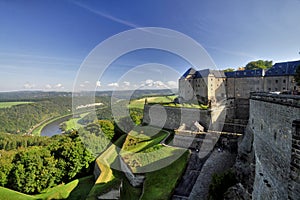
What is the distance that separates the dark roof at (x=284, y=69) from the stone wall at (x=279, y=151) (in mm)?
22043

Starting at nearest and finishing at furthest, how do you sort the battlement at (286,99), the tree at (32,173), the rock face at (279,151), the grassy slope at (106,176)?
the rock face at (279,151) < the battlement at (286,99) < the grassy slope at (106,176) < the tree at (32,173)

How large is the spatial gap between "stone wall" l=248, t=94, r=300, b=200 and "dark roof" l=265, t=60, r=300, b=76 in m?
22.0

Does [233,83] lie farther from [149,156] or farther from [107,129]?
[107,129]

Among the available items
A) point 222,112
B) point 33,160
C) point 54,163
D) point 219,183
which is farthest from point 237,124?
point 33,160

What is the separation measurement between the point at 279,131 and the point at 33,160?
2345cm

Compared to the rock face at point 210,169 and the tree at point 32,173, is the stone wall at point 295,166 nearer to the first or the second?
the rock face at point 210,169

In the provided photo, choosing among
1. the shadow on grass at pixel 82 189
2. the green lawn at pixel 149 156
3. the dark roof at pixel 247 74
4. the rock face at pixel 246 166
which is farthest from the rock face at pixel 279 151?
the dark roof at pixel 247 74

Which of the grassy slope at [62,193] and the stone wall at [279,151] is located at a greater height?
the stone wall at [279,151]

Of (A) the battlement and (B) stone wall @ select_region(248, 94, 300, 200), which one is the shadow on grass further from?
(A) the battlement

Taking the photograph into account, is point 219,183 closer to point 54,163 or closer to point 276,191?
point 276,191

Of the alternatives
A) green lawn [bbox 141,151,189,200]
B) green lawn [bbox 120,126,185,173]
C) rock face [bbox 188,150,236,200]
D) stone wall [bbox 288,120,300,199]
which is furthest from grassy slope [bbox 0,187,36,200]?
stone wall [bbox 288,120,300,199]

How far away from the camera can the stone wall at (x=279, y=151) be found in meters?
4.47

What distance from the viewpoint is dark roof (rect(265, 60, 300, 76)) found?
75.2 feet

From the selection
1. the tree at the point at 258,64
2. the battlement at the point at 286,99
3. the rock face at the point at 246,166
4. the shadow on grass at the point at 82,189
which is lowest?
the shadow on grass at the point at 82,189
